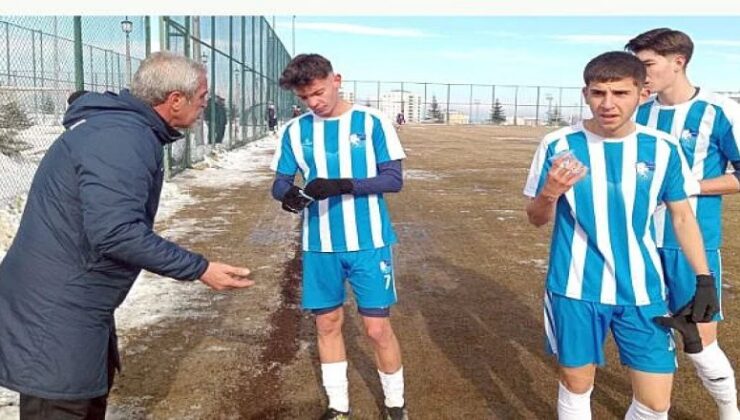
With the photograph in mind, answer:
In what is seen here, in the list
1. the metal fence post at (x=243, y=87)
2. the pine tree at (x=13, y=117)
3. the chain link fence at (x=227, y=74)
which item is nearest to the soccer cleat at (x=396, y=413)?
the pine tree at (x=13, y=117)

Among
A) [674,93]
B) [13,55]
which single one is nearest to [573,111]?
[13,55]

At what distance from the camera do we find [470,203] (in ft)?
38.3

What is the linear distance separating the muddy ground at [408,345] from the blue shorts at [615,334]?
1.17m

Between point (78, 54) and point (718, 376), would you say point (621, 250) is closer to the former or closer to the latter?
point (718, 376)

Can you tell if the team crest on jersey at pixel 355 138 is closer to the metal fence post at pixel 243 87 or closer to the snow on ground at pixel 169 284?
the snow on ground at pixel 169 284

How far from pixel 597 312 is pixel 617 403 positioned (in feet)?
4.82

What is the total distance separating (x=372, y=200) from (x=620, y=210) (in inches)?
51.5

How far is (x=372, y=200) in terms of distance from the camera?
3652 millimetres

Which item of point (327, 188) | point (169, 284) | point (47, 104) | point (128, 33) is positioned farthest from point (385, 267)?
point (128, 33)

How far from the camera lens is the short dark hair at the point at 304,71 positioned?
338 cm

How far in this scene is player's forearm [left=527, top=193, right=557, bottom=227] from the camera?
9.00 feet

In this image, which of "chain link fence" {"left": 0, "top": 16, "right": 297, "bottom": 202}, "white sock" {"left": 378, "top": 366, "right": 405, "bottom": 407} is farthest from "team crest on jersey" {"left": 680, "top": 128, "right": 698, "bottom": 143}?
"chain link fence" {"left": 0, "top": 16, "right": 297, "bottom": 202}

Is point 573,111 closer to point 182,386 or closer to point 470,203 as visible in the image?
point 470,203

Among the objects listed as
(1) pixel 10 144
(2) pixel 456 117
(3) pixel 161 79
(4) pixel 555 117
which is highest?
(3) pixel 161 79
